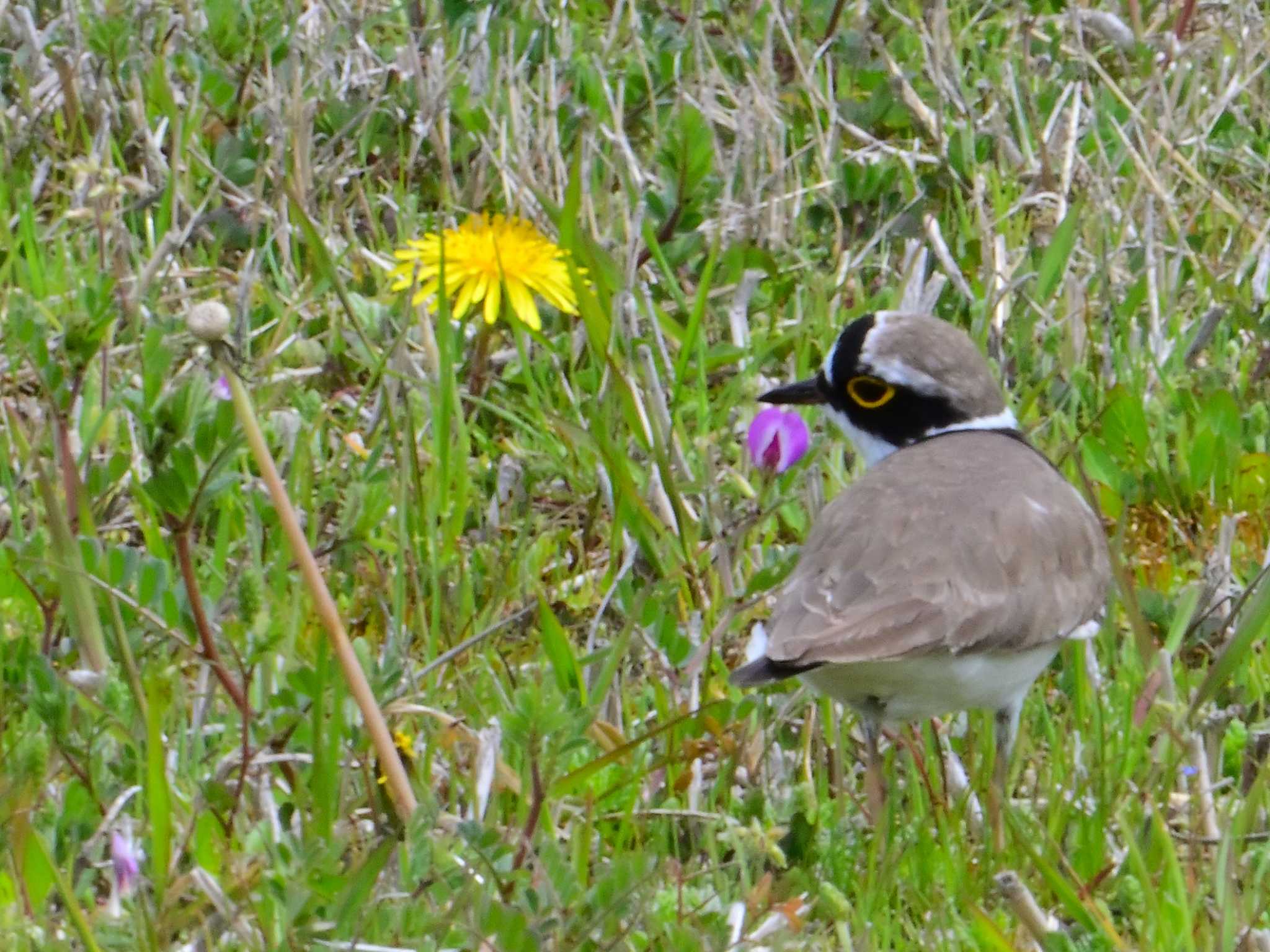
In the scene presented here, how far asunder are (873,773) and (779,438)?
0.72 m

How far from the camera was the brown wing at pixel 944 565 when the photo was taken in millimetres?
3859

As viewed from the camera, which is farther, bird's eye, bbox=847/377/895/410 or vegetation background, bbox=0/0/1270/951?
bird's eye, bbox=847/377/895/410

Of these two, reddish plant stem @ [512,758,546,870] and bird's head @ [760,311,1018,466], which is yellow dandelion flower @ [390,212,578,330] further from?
reddish plant stem @ [512,758,546,870]

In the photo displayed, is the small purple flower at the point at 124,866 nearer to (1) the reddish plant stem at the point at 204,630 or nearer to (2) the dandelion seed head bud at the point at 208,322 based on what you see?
(1) the reddish plant stem at the point at 204,630

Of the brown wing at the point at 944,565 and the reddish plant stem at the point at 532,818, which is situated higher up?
the reddish plant stem at the point at 532,818

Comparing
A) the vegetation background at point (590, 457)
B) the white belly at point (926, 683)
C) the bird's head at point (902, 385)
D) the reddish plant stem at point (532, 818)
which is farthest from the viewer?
the bird's head at point (902, 385)

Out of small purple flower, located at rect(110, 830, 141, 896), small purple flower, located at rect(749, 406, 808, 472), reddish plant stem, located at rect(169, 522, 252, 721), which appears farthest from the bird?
small purple flower, located at rect(110, 830, 141, 896)

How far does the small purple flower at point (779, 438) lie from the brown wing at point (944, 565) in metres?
0.14

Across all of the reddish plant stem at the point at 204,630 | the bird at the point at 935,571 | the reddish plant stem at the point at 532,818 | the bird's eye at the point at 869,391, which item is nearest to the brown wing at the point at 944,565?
the bird at the point at 935,571

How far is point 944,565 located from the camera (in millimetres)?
4074

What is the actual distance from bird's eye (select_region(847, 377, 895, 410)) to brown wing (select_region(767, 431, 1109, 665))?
25 cm

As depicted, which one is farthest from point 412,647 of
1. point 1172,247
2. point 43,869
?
point 1172,247

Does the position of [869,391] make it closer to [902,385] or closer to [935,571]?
[902,385]

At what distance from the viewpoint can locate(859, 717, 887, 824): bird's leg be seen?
3.97m
